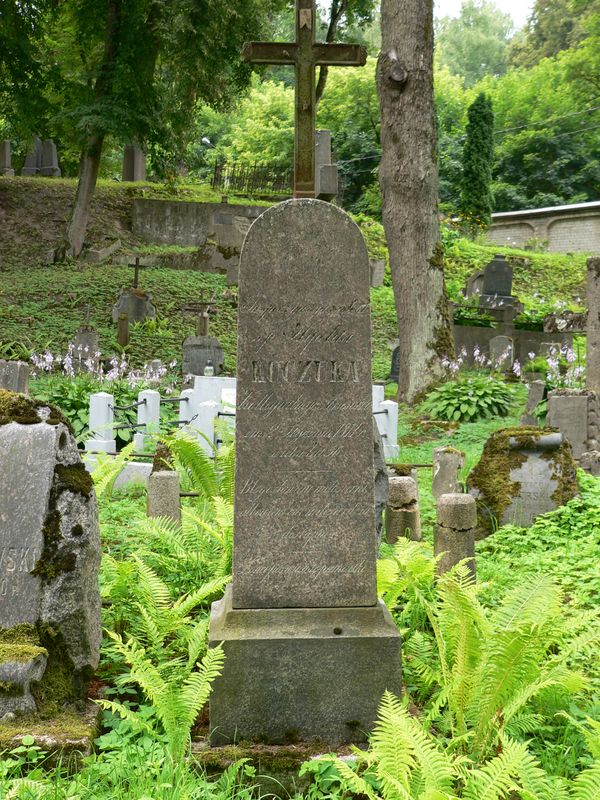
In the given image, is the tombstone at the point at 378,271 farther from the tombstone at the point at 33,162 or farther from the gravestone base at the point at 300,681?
the gravestone base at the point at 300,681


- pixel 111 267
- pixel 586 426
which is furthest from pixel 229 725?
pixel 111 267

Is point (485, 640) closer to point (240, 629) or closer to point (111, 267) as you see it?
point (240, 629)

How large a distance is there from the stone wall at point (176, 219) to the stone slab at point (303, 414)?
25.3 meters

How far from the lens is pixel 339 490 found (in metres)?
4.09

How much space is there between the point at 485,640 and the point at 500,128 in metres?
47.9

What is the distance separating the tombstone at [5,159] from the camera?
30.4 meters

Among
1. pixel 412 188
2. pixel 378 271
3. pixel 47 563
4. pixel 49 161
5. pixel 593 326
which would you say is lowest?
pixel 47 563

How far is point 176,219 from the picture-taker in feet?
95.1

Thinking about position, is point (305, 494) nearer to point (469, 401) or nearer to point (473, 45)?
point (469, 401)

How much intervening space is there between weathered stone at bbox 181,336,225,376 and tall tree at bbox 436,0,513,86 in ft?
188

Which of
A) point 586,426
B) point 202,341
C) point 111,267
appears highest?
point 111,267

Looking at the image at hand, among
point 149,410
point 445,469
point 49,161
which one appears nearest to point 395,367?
point 149,410

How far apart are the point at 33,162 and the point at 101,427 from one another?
25.1 metres

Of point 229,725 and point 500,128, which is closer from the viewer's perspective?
point 229,725
